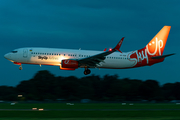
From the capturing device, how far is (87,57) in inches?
1666

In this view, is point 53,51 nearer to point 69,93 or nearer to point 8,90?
point 69,93

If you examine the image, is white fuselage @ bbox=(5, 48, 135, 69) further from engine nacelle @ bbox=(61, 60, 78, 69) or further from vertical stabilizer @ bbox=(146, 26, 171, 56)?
vertical stabilizer @ bbox=(146, 26, 171, 56)

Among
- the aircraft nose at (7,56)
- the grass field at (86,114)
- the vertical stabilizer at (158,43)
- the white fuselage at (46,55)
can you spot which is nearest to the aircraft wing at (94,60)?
the white fuselage at (46,55)

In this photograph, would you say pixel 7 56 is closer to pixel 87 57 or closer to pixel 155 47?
pixel 87 57

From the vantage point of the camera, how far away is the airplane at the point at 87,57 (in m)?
41.5

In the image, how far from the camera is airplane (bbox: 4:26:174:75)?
4150 cm

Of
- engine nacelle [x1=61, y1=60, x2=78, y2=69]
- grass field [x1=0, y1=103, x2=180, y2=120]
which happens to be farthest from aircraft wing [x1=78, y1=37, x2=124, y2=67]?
grass field [x1=0, y1=103, x2=180, y2=120]

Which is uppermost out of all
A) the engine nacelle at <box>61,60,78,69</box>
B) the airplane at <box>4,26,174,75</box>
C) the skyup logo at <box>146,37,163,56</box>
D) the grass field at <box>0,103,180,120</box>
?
the skyup logo at <box>146,37,163,56</box>

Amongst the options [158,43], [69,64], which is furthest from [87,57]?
[158,43]

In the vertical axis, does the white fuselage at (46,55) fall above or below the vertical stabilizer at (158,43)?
below

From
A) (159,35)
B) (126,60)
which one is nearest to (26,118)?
(126,60)

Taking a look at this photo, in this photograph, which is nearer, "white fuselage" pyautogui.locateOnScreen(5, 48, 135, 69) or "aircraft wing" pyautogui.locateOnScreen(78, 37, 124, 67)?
"aircraft wing" pyautogui.locateOnScreen(78, 37, 124, 67)

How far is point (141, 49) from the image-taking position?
46.9 meters

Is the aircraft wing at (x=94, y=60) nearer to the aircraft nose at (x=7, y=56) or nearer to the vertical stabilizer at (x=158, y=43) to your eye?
the vertical stabilizer at (x=158, y=43)
